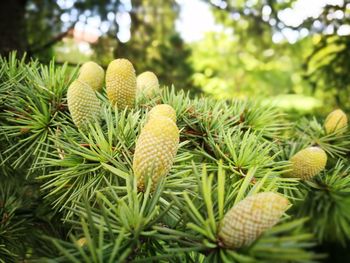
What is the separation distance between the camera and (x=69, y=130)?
74 cm

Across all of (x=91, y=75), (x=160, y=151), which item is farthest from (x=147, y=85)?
(x=160, y=151)

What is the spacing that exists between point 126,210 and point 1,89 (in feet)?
1.67

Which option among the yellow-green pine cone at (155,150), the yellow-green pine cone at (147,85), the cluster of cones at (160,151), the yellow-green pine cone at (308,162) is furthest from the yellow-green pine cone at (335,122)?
the yellow-green pine cone at (155,150)

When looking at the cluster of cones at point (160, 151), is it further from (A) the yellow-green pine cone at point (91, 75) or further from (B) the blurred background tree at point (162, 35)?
(B) the blurred background tree at point (162, 35)

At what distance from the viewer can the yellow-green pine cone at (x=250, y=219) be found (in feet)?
1.42

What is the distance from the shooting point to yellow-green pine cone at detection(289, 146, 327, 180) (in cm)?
78

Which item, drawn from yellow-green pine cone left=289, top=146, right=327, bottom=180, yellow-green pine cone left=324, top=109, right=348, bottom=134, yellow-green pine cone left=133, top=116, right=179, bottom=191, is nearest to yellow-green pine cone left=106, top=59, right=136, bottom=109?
yellow-green pine cone left=133, top=116, right=179, bottom=191

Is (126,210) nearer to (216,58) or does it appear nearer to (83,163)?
(83,163)

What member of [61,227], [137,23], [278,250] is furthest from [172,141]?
[137,23]

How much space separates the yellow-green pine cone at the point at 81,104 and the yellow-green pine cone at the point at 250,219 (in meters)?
0.37

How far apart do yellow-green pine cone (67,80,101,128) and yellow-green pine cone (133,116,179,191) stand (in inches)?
7.4

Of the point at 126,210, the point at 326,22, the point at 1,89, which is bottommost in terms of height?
the point at 126,210

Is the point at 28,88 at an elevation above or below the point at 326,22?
below

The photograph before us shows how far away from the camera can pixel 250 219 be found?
17.0 inches
